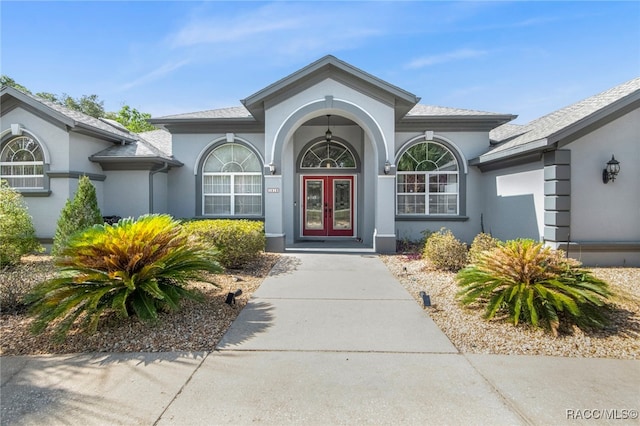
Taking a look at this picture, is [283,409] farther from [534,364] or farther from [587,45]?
[587,45]

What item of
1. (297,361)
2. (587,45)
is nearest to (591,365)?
(297,361)

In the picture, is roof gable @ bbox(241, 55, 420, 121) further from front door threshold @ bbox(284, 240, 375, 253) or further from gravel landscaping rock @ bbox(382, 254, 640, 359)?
gravel landscaping rock @ bbox(382, 254, 640, 359)

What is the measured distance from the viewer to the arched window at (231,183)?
1253 cm

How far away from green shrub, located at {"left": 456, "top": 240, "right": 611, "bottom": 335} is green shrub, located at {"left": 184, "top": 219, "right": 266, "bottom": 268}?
4945 mm

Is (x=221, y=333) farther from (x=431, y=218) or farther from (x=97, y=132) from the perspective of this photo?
(x=97, y=132)

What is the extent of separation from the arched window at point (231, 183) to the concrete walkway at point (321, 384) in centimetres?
822

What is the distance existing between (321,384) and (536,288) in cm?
346

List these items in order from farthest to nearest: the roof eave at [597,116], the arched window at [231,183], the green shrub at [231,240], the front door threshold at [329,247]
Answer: the arched window at [231,183], the front door threshold at [329,247], the green shrub at [231,240], the roof eave at [597,116]

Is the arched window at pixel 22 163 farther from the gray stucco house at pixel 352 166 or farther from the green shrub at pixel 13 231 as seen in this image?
the green shrub at pixel 13 231

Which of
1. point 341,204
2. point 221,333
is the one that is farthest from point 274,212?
point 221,333

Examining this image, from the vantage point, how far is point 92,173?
10992mm

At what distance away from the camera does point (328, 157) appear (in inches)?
524

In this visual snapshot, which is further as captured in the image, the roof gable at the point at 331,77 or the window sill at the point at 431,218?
the window sill at the point at 431,218

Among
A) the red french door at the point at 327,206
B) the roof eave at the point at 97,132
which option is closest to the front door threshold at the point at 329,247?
the red french door at the point at 327,206
